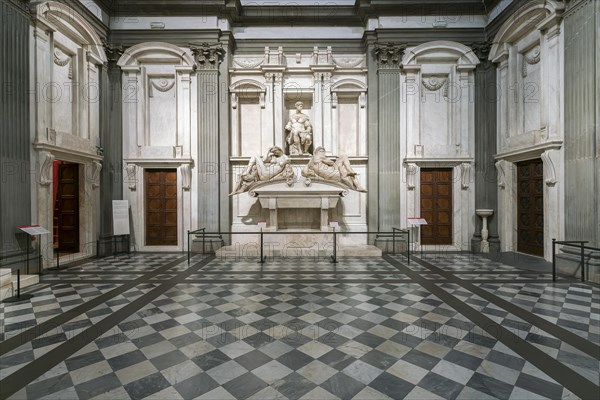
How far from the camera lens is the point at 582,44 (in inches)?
255

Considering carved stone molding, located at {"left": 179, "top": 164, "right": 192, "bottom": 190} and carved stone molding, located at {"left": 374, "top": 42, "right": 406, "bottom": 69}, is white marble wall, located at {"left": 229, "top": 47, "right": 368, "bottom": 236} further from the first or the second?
carved stone molding, located at {"left": 179, "top": 164, "right": 192, "bottom": 190}

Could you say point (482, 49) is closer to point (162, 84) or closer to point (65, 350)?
point (162, 84)

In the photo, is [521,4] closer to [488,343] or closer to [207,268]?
[488,343]

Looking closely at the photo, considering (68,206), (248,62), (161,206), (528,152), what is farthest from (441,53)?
(68,206)

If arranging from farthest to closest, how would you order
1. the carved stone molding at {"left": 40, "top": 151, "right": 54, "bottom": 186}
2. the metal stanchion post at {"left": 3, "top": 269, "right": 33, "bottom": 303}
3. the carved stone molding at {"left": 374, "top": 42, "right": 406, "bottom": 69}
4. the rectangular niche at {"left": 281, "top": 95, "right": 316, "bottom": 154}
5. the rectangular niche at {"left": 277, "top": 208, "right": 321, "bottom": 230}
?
the rectangular niche at {"left": 281, "top": 95, "right": 316, "bottom": 154} → the carved stone molding at {"left": 374, "top": 42, "right": 406, "bottom": 69} → the rectangular niche at {"left": 277, "top": 208, "right": 321, "bottom": 230} → the carved stone molding at {"left": 40, "top": 151, "right": 54, "bottom": 186} → the metal stanchion post at {"left": 3, "top": 269, "right": 33, "bottom": 303}

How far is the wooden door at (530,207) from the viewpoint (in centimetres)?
811

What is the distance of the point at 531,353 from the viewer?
3.14m

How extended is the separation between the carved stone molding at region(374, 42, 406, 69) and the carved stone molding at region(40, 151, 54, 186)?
394 inches

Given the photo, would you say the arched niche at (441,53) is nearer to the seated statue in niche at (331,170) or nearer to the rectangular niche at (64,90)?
the seated statue in niche at (331,170)

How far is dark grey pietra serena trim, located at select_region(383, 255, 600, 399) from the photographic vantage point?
A: 2.58 metres

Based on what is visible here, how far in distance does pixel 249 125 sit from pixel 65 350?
8.77 m

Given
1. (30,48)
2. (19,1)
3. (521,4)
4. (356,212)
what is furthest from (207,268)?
(521,4)

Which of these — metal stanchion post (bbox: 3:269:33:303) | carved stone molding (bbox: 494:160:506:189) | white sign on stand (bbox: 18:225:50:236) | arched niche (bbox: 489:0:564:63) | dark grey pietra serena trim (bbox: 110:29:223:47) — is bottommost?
metal stanchion post (bbox: 3:269:33:303)

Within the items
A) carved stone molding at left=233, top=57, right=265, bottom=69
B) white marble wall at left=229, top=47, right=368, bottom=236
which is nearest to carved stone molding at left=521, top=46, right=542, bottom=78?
white marble wall at left=229, top=47, right=368, bottom=236
